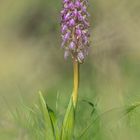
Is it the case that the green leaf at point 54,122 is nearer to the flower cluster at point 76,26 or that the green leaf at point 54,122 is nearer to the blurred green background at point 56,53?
the flower cluster at point 76,26

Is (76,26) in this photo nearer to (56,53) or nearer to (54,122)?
(54,122)

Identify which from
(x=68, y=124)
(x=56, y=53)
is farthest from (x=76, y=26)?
(x=56, y=53)

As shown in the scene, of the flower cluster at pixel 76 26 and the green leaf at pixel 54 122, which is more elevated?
the flower cluster at pixel 76 26

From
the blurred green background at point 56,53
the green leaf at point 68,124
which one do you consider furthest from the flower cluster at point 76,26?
the blurred green background at point 56,53

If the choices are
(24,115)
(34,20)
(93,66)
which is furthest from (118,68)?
(24,115)

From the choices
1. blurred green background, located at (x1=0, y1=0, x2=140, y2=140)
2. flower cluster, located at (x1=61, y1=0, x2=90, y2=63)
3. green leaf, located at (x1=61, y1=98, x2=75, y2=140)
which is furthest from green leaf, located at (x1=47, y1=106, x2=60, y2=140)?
blurred green background, located at (x1=0, y1=0, x2=140, y2=140)

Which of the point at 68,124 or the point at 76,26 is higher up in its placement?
the point at 76,26

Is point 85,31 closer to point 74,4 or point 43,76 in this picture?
point 74,4
